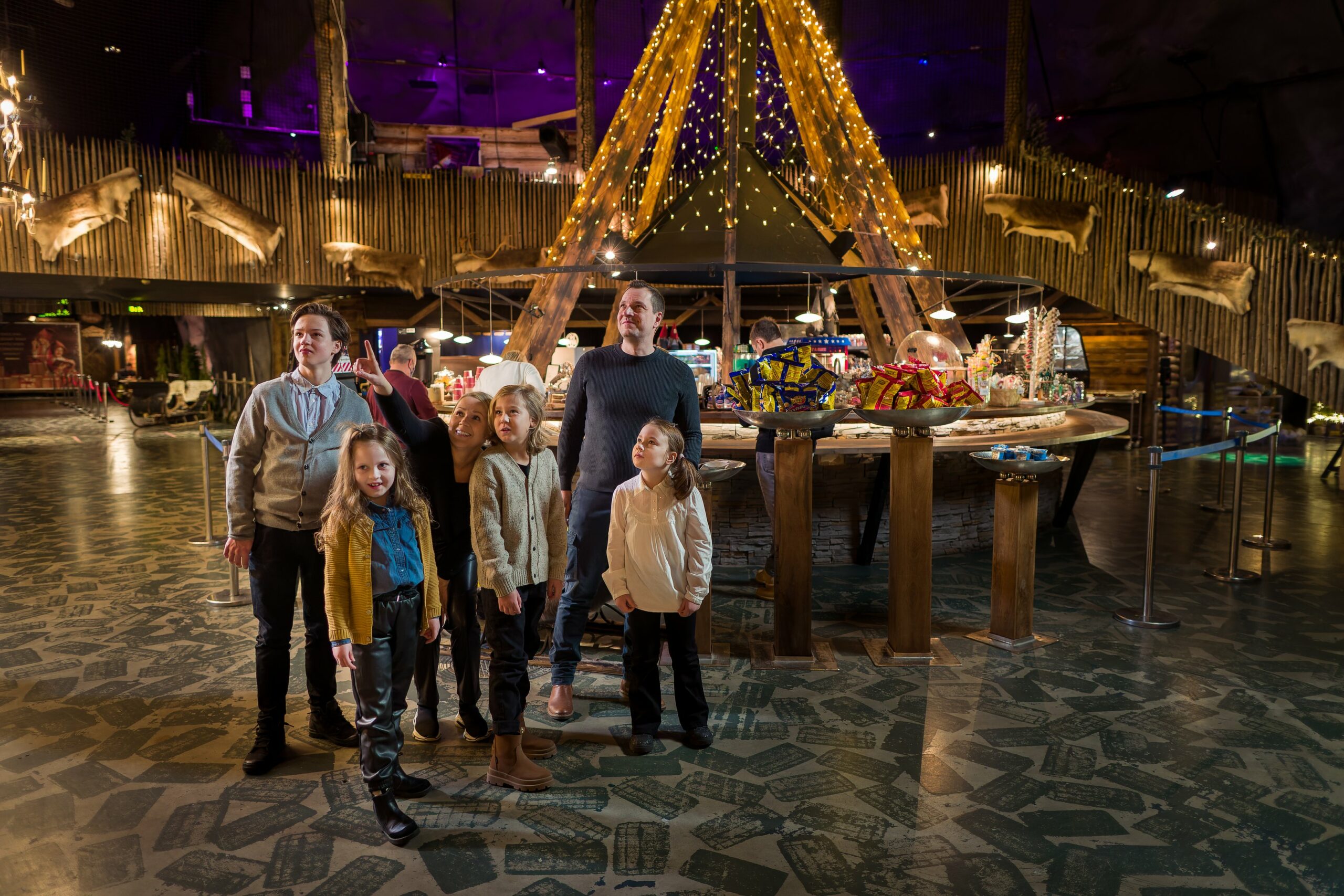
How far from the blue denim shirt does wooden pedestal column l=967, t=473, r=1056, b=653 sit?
2913mm

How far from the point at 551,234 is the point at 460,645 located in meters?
10.7

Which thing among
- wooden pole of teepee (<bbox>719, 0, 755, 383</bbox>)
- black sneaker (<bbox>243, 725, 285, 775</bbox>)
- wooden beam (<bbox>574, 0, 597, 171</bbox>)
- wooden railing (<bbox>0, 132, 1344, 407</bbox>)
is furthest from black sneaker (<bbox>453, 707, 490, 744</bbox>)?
wooden beam (<bbox>574, 0, 597, 171</bbox>)

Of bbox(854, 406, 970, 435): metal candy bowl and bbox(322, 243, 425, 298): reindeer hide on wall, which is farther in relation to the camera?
bbox(322, 243, 425, 298): reindeer hide on wall

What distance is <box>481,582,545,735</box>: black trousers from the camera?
3.09 metres

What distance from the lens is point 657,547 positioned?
3.25m

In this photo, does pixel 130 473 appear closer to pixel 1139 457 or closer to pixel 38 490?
pixel 38 490

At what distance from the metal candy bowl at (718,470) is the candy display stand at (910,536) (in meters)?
0.67

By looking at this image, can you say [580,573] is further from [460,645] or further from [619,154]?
[619,154]

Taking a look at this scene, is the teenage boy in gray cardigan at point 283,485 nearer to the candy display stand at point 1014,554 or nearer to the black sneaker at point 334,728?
the black sneaker at point 334,728

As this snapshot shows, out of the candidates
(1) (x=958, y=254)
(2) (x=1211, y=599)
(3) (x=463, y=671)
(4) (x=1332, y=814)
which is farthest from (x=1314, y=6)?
(3) (x=463, y=671)

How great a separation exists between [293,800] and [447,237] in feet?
36.3

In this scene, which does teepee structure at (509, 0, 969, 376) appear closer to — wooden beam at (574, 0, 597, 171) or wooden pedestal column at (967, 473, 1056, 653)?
wooden pedestal column at (967, 473, 1056, 653)

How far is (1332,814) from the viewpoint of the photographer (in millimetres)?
2869

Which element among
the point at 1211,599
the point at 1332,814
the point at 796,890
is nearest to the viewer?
the point at 796,890
